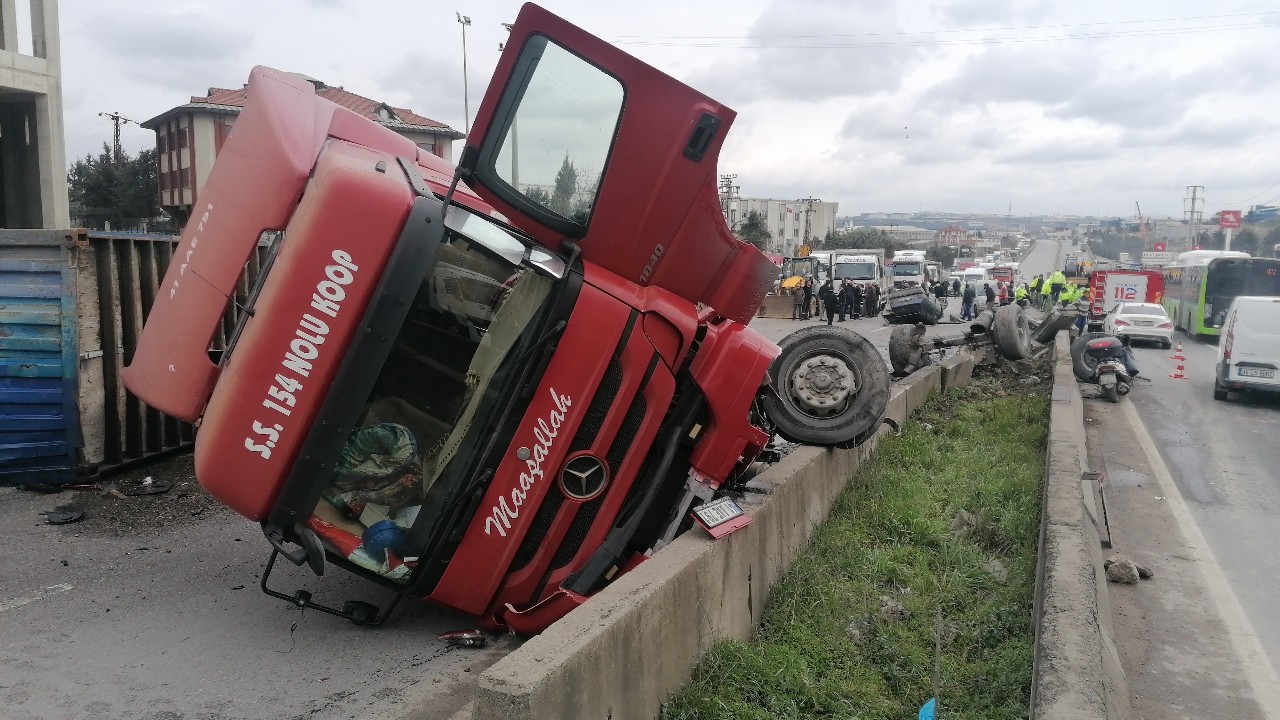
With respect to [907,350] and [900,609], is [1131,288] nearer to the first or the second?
[907,350]

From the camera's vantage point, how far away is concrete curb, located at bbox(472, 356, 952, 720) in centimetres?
258

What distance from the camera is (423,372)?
4.16 metres

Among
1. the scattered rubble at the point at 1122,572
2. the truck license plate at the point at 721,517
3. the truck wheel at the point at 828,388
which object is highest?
the truck wheel at the point at 828,388

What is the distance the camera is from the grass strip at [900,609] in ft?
11.8

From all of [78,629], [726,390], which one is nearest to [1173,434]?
[726,390]

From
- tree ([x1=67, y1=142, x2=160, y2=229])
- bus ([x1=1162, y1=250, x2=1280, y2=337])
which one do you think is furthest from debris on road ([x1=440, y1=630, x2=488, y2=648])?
tree ([x1=67, y1=142, x2=160, y2=229])

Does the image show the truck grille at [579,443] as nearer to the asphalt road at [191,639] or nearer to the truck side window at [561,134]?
the asphalt road at [191,639]

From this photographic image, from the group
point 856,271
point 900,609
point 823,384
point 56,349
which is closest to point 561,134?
point 823,384

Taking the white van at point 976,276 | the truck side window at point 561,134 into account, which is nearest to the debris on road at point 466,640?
the truck side window at point 561,134

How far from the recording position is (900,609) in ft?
15.0

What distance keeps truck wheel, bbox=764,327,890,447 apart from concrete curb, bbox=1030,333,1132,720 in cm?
123

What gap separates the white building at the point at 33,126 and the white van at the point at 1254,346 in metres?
23.1

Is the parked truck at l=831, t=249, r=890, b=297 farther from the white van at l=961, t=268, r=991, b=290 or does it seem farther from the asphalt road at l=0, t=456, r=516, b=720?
the asphalt road at l=0, t=456, r=516, b=720

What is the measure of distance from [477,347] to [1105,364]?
11955 mm
